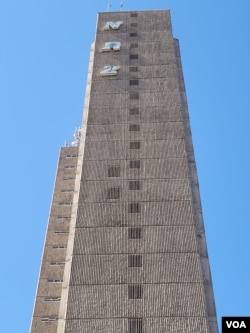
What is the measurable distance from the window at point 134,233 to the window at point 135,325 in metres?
6.46

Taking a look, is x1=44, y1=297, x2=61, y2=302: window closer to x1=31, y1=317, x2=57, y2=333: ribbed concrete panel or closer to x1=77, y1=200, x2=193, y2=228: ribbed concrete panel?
x1=31, y1=317, x2=57, y2=333: ribbed concrete panel

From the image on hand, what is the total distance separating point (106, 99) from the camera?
48906 mm

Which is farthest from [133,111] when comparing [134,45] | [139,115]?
[134,45]

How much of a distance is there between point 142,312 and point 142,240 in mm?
5643

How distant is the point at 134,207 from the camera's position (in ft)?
134

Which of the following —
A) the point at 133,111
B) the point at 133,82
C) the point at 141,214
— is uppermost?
the point at 133,82

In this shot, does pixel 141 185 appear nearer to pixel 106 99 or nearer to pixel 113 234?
pixel 113 234

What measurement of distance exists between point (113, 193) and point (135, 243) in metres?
5.04

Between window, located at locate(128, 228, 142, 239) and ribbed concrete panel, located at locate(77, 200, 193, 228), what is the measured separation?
2.16ft

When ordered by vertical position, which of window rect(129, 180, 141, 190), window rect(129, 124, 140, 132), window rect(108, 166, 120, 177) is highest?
window rect(129, 124, 140, 132)

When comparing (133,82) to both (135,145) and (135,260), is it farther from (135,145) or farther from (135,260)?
(135,260)

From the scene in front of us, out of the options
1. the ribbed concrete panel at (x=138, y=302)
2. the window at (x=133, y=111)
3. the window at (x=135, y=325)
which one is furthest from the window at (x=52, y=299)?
the window at (x=133, y=111)

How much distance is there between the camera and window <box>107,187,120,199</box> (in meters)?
41.6

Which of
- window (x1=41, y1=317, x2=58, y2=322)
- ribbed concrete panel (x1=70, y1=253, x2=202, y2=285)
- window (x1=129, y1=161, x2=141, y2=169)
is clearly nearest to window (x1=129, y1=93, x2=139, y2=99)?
window (x1=129, y1=161, x2=141, y2=169)
